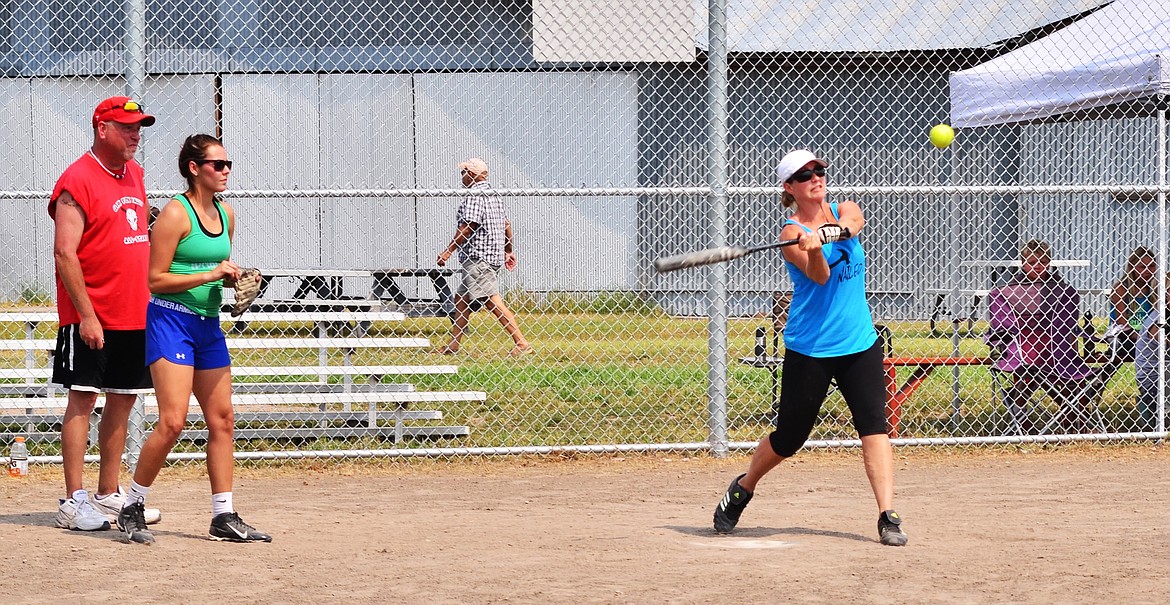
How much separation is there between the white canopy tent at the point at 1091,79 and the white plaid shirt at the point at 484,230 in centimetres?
363

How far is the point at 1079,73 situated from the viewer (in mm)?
8695

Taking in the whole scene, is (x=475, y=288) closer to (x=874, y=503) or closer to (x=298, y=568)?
(x=874, y=503)

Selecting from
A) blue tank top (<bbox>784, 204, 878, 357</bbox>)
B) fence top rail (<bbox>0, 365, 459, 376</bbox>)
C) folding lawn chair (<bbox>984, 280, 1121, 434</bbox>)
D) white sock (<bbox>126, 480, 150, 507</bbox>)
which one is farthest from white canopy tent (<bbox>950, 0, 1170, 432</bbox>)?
white sock (<bbox>126, 480, 150, 507</bbox>)

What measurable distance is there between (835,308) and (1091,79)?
12.5 ft

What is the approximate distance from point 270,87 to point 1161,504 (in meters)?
11.0

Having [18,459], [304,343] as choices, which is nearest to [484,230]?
[304,343]

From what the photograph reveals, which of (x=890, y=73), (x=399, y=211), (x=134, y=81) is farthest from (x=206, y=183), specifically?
(x=890, y=73)

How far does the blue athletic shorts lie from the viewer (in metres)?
5.59

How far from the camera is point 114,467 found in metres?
6.15

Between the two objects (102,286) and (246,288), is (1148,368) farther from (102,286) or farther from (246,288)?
(102,286)

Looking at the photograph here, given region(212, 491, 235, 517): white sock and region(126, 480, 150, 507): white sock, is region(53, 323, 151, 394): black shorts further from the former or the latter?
region(212, 491, 235, 517): white sock

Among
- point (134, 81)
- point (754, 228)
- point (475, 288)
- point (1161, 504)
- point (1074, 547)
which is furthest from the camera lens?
point (754, 228)

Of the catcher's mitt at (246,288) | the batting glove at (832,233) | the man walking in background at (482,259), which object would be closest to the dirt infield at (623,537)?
the catcher's mitt at (246,288)

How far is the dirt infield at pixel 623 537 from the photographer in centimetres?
507
